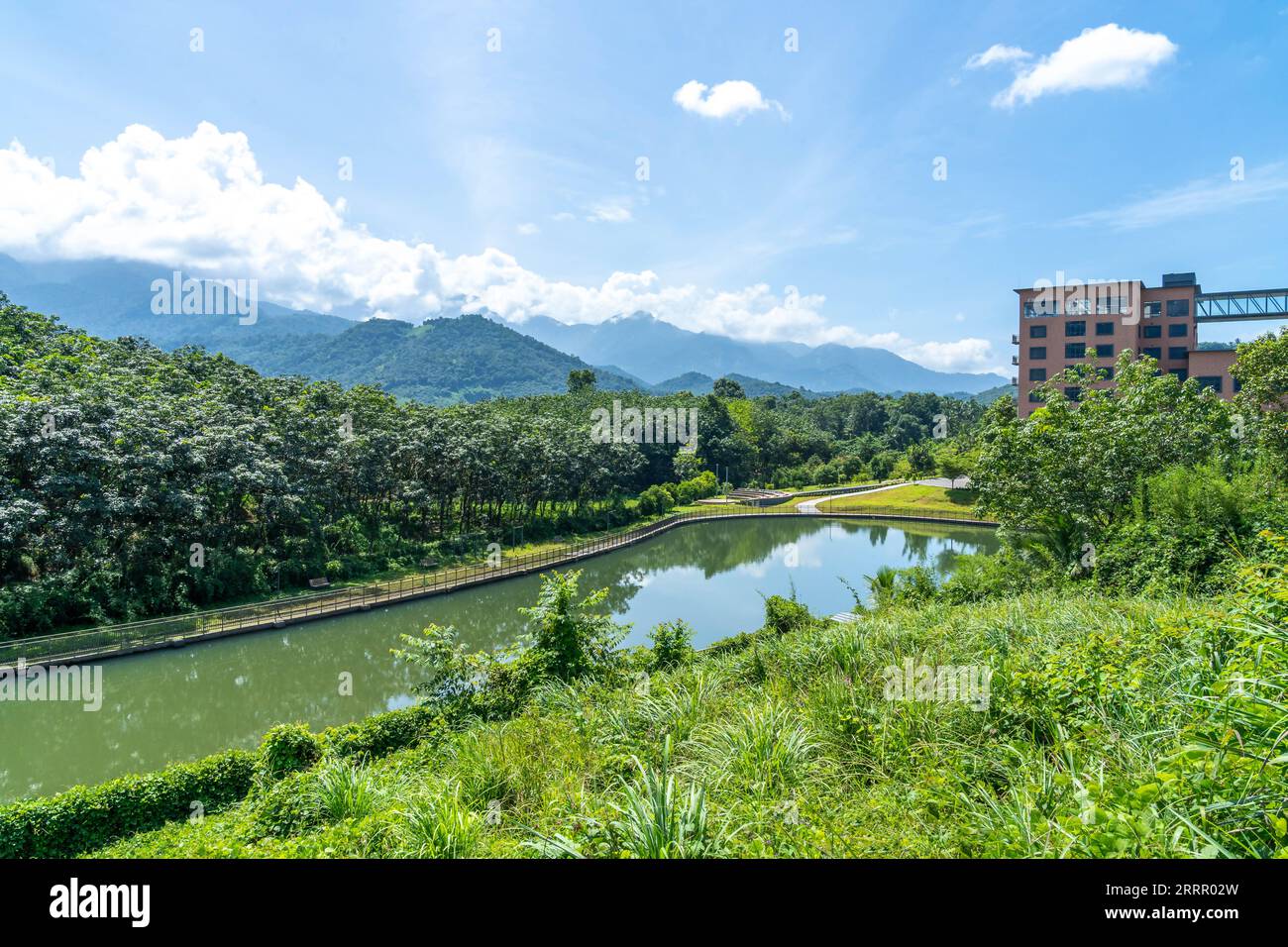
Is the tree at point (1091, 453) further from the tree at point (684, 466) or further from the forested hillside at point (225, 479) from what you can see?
the tree at point (684, 466)

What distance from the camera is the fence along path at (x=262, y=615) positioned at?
47.4ft

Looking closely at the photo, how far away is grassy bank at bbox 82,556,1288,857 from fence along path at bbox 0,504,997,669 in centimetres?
1085

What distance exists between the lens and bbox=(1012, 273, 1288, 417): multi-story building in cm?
4012

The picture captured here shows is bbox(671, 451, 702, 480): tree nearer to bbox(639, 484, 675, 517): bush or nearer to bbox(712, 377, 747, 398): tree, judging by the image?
bbox(639, 484, 675, 517): bush

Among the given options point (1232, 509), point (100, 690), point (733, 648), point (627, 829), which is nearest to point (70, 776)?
point (100, 690)

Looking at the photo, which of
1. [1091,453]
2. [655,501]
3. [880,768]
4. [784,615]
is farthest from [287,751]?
[655,501]

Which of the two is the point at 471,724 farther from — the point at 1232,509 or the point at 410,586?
the point at 410,586

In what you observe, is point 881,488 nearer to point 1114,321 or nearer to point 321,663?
point 1114,321

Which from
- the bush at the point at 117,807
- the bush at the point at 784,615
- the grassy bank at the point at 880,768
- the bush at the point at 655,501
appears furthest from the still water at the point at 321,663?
the bush at the point at 655,501

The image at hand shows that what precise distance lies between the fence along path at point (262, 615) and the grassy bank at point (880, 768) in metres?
10.8

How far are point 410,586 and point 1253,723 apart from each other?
22.6m

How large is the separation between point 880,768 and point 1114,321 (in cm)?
4795

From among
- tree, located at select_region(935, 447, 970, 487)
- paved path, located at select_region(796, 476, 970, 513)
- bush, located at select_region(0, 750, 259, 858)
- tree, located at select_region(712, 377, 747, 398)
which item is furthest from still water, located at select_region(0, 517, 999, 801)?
tree, located at select_region(712, 377, 747, 398)

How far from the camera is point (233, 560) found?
800 inches
